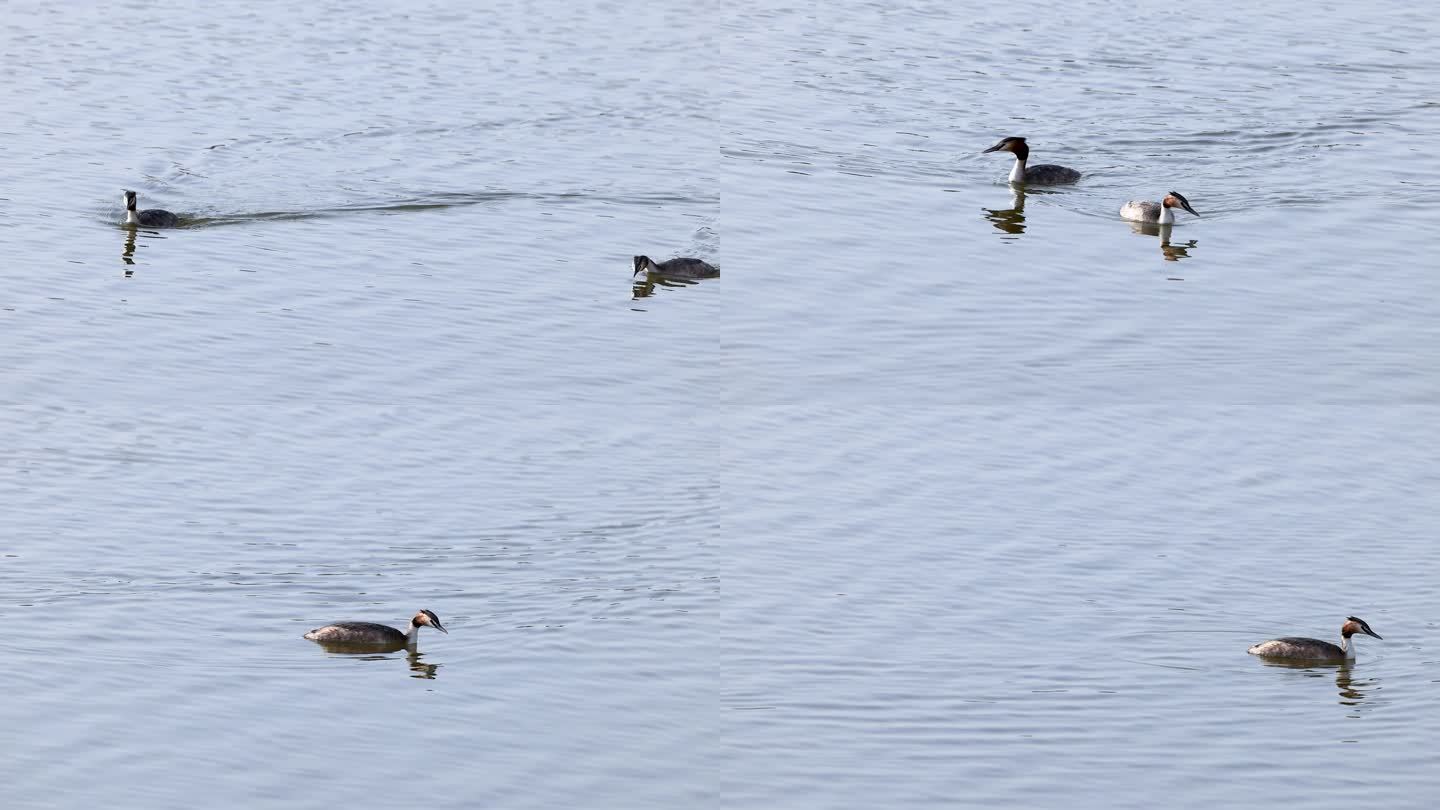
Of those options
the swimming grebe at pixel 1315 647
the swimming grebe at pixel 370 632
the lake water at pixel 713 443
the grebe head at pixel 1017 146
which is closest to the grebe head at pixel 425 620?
the swimming grebe at pixel 370 632

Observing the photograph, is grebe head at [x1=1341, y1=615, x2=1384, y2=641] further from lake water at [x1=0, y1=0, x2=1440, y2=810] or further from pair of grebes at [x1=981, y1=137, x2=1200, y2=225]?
pair of grebes at [x1=981, y1=137, x2=1200, y2=225]

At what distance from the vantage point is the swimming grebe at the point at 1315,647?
16.8 metres

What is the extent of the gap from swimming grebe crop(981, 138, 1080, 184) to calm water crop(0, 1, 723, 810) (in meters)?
4.40

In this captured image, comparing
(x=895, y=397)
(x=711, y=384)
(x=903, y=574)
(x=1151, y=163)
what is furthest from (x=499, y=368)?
(x=1151, y=163)

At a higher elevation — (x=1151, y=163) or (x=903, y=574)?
(x=1151, y=163)

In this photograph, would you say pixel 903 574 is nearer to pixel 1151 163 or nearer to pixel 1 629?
pixel 1 629

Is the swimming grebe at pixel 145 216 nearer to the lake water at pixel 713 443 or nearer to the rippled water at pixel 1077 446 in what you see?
the lake water at pixel 713 443

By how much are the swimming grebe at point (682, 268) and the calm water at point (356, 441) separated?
466mm

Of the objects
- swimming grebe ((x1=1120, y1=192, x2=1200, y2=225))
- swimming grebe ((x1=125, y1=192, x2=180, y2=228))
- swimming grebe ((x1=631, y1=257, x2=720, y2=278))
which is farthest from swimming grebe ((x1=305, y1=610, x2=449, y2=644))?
swimming grebe ((x1=1120, y1=192, x2=1200, y2=225))

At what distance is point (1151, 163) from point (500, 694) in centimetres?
1889

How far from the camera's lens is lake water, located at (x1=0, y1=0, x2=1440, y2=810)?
51.1 ft

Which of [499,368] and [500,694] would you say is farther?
[499,368]

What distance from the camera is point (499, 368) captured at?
22500 mm

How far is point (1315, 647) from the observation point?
16.8 meters
